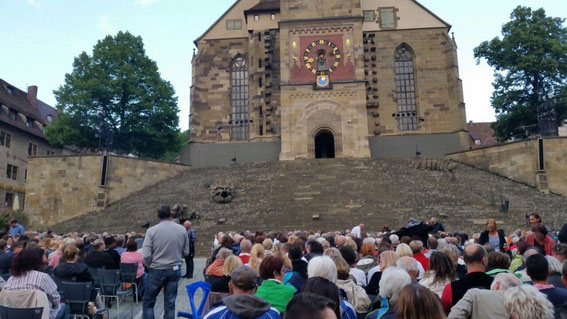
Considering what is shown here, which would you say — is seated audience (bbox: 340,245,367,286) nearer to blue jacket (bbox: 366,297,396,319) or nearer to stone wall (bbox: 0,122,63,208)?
blue jacket (bbox: 366,297,396,319)

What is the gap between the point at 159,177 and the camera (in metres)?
36.1

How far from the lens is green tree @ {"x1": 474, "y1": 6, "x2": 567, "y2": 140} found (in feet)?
126

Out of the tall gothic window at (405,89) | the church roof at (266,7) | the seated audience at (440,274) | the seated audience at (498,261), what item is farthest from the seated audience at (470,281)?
the church roof at (266,7)

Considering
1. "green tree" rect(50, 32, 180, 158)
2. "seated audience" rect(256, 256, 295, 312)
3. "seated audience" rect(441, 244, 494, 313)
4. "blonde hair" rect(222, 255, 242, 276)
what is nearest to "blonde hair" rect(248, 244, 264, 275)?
"blonde hair" rect(222, 255, 242, 276)

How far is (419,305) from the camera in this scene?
11.6 feet

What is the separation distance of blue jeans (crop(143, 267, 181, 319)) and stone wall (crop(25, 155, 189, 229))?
27034 millimetres

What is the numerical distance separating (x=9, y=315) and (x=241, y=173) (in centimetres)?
2767

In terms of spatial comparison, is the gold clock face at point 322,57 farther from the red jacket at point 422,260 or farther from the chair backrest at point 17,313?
the chair backrest at point 17,313

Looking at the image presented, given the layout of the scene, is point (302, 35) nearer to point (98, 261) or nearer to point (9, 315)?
point (98, 261)

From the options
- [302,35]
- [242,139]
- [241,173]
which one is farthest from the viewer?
[242,139]

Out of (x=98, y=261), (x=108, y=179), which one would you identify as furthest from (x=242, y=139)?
(x=98, y=261)

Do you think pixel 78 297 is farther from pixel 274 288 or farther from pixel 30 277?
pixel 274 288

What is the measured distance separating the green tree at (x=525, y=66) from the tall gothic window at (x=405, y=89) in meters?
5.97

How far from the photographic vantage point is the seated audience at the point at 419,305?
3.53 meters
